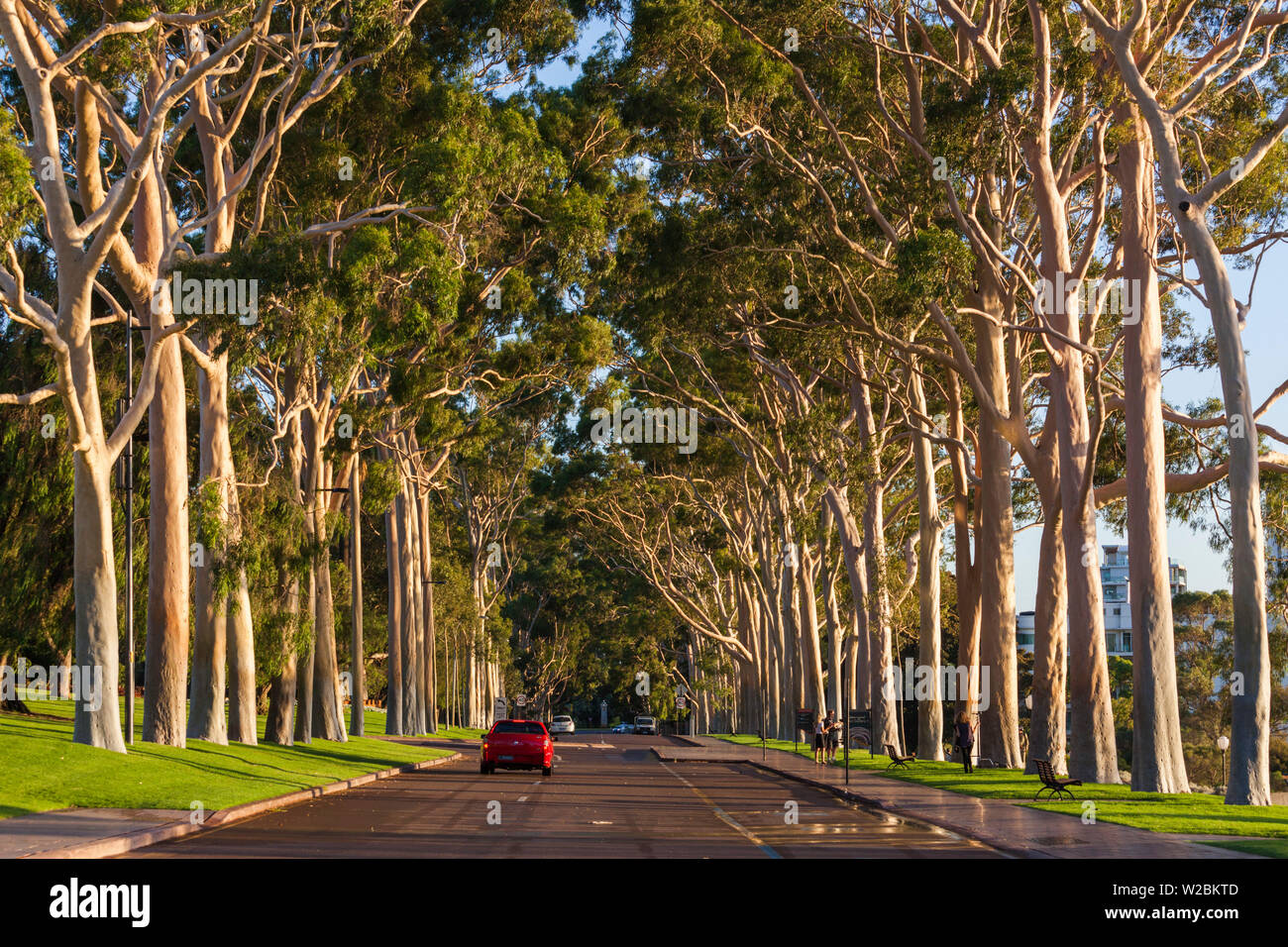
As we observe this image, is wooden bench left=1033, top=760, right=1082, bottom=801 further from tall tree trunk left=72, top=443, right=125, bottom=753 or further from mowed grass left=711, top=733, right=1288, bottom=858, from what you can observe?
tall tree trunk left=72, top=443, right=125, bottom=753

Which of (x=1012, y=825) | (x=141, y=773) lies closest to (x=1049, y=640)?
(x=1012, y=825)

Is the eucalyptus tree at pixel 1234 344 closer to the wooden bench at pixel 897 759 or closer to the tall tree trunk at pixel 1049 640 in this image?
the tall tree trunk at pixel 1049 640

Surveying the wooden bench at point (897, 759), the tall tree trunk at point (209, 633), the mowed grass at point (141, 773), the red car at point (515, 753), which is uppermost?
the tall tree trunk at point (209, 633)

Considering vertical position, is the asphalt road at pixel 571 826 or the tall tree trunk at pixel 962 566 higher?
the tall tree trunk at pixel 962 566

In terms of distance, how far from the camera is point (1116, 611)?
144 metres

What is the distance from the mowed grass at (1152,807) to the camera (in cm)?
1838

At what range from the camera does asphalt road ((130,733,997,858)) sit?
52.8ft

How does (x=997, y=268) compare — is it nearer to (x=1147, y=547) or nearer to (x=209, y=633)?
(x=1147, y=547)

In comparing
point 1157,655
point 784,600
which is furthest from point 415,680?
point 1157,655

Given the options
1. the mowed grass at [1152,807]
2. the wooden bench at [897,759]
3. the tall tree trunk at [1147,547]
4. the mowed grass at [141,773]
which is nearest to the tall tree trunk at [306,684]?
the mowed grass at [141,773]

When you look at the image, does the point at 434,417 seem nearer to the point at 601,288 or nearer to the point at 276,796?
the point at 601,288

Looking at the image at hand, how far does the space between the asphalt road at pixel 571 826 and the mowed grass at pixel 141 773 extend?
4.15 feet

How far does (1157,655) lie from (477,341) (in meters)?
20.6
